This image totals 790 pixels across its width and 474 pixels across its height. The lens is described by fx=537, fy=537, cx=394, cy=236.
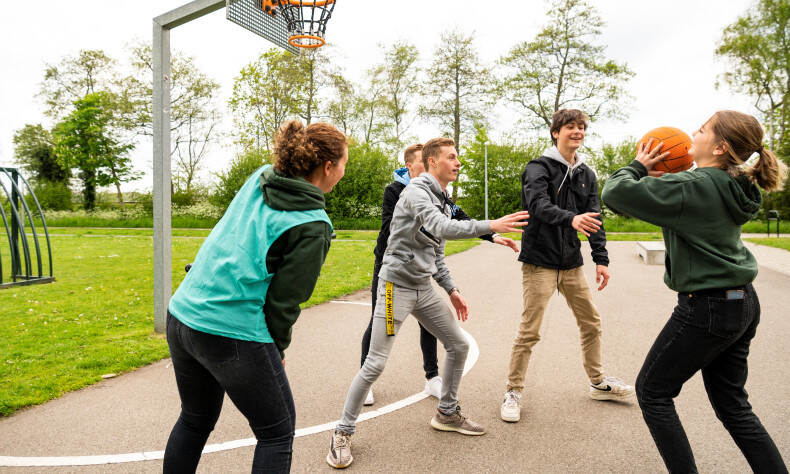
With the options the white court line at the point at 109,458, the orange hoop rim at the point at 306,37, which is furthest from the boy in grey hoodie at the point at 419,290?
the orange hoop rim at the point at 306,37

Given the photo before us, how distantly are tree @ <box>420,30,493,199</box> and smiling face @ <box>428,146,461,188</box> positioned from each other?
32.1m

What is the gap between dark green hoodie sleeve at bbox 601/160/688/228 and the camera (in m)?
2.44

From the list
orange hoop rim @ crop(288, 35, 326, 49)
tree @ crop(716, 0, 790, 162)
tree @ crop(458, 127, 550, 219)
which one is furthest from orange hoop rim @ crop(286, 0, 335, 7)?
tree @ crop(716, 0, 790, 162)

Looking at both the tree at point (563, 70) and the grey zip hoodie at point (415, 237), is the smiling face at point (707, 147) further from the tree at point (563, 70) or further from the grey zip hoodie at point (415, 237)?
the tree at point (563, 70)

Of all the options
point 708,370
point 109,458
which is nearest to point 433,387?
point 708,370

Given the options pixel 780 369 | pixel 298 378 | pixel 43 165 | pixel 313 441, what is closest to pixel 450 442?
pixel 313 441

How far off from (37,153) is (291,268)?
1905 inches

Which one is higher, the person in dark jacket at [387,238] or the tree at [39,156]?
the tree at [39,156]

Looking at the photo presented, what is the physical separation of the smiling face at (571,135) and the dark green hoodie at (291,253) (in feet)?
8.01

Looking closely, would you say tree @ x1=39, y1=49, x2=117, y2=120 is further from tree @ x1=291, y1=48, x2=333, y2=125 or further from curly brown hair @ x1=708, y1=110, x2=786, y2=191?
curly brown hair @ x1=708, y1=110, x2=786, y2=191

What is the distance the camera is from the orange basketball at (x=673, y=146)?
9.61 ft

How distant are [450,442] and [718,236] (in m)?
2.04

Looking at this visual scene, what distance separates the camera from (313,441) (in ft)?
11.5

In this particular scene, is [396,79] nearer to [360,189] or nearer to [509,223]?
[360,189]
